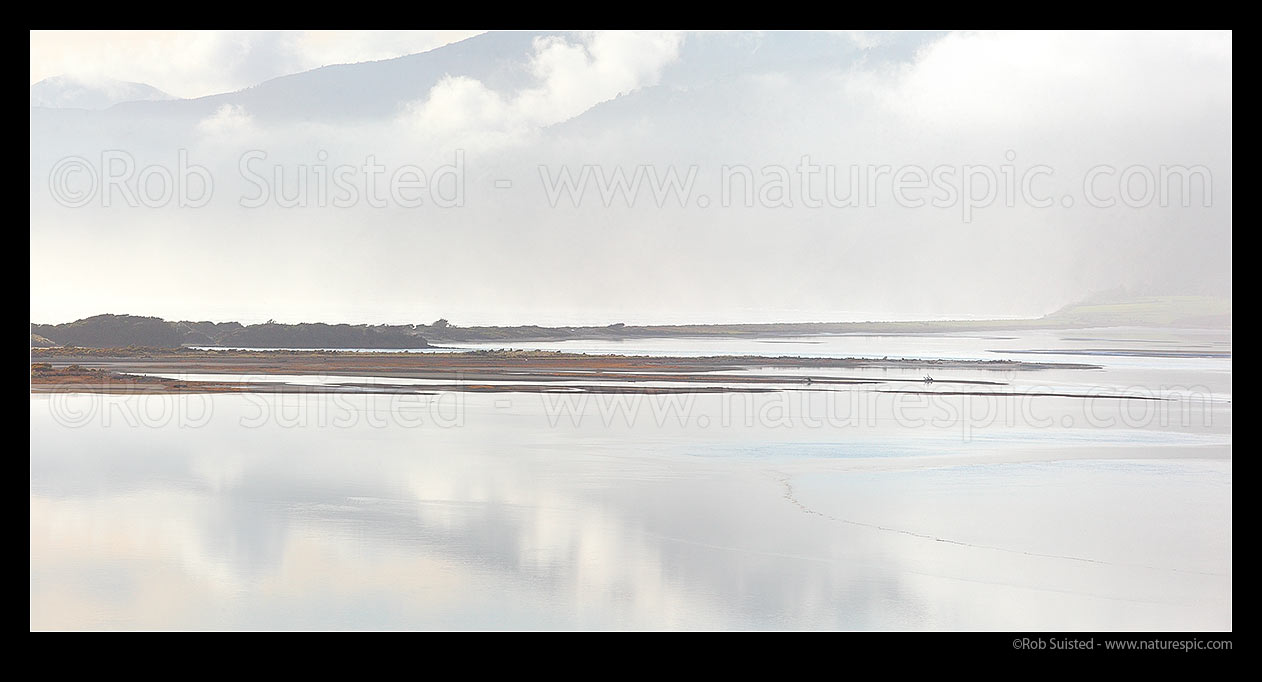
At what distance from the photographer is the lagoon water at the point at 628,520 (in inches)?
186

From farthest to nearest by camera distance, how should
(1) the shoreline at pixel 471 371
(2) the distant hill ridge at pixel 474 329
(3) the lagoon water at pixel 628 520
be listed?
(2) the distant hill ridge at pixel 474 329, (1) the shoreline at pixel 471 371, (3) the lagoon water at pixel 628 520

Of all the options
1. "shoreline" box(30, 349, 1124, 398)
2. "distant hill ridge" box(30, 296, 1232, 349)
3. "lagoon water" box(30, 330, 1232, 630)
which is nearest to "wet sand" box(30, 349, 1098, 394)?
"shoreline" box(30, 349, 1124, 398)

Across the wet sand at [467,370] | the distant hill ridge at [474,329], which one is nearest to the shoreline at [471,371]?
the wet sand at [467,370]

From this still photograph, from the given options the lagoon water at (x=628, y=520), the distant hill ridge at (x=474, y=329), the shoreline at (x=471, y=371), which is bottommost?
the lagoon water at (x=628, y=520)

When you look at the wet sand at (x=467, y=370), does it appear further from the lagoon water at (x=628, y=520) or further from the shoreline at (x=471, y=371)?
the lagoon water at (x=628, y=520)

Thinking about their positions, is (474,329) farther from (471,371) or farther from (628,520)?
(628,520)

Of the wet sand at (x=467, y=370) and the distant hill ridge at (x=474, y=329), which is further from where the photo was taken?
the distant hill ridge at (x=474, y=329)

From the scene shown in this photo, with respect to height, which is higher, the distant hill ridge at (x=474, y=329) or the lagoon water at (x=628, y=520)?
the distant hill ridge at (x=474, y=329)

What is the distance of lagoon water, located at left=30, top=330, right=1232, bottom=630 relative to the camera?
4734 mm

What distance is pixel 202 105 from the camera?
81.9 feet

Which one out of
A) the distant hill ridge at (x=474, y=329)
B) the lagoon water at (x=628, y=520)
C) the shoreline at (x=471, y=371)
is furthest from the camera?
the distant hill ridge at (x=474, y=329)

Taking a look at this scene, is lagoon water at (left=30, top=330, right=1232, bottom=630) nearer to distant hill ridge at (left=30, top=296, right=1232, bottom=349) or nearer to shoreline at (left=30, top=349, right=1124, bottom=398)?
shoreline at (left=30, top=349, right=1124, bottom=398)
